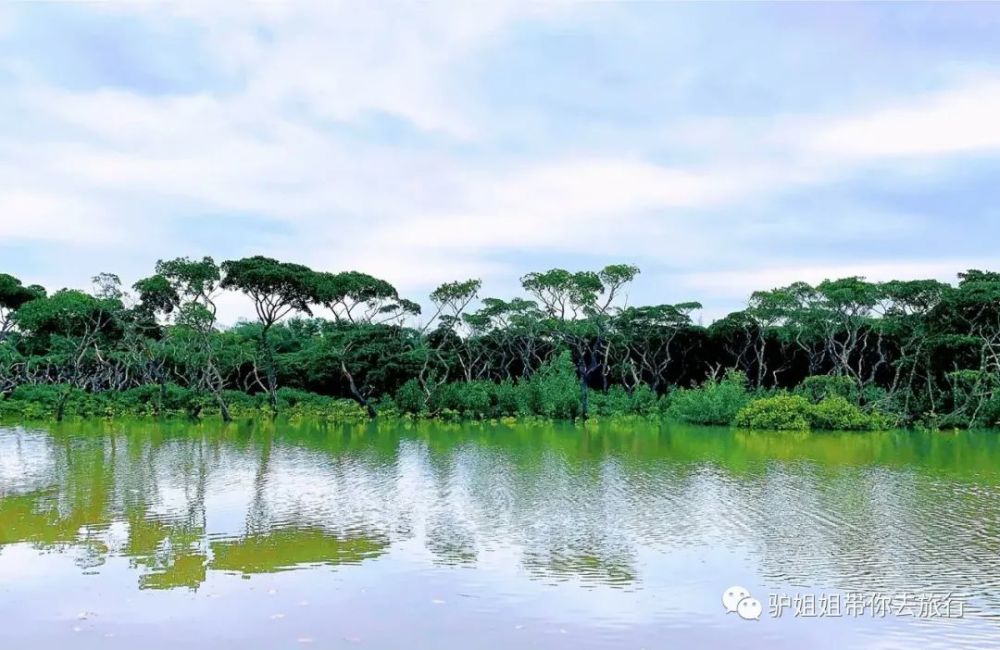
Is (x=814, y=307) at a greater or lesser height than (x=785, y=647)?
greater

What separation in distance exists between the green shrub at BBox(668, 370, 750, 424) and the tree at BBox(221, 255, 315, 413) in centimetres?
1906

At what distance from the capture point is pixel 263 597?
887 cm

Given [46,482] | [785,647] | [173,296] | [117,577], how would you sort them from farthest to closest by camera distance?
[173,296] < [46,482] < [117,577] < [785,647]

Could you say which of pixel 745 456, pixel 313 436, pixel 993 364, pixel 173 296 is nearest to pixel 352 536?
pixel 745 456

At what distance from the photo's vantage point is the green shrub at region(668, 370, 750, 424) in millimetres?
38781

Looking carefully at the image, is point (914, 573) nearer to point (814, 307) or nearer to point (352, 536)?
point (352, 536)

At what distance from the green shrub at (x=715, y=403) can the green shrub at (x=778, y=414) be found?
124 centimetres

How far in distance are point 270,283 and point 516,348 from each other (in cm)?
1941

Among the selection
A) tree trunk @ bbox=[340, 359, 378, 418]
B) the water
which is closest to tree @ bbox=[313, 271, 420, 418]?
tree trunk @ bbox=[340, 359, 378, 418]

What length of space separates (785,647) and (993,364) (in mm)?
36442

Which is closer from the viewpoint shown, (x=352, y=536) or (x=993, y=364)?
(x=352, y=536)

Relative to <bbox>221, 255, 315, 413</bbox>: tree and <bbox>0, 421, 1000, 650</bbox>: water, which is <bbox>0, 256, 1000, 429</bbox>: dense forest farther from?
<bbox>0, 421, 1000, 650</bbox>: water

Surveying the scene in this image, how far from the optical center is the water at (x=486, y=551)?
7.95m

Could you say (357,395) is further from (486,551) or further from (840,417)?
(486,551)
